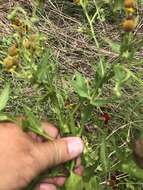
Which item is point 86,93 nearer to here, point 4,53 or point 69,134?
point 69,134

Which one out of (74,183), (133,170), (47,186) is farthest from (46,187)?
(133,170)

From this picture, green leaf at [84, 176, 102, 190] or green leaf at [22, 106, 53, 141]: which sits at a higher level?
green leaf at [22, 106, 53, 141]

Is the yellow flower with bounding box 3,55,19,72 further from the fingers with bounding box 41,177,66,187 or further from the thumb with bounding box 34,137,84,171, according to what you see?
the fingers with bounding box 41,177,66,187

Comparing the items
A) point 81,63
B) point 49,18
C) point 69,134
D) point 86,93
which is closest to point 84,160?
point 69,134

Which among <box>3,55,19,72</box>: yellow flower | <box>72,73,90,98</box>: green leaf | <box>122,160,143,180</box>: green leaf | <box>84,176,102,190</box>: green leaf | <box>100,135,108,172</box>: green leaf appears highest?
<box>3,55,19,72</box>: yellow flower

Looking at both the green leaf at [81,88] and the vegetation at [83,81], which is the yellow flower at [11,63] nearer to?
the vegetation at [83,81]

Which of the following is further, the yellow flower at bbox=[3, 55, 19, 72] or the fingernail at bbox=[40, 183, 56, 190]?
the fingernail at bbox=[40, 183, 56, 190]

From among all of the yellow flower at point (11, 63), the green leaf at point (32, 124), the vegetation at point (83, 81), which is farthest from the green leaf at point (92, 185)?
the yellow flower at point (11, 63)

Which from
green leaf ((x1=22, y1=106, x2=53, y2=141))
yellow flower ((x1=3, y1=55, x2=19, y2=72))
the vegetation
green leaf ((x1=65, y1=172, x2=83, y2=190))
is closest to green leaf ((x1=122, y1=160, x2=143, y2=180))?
the vegetation
